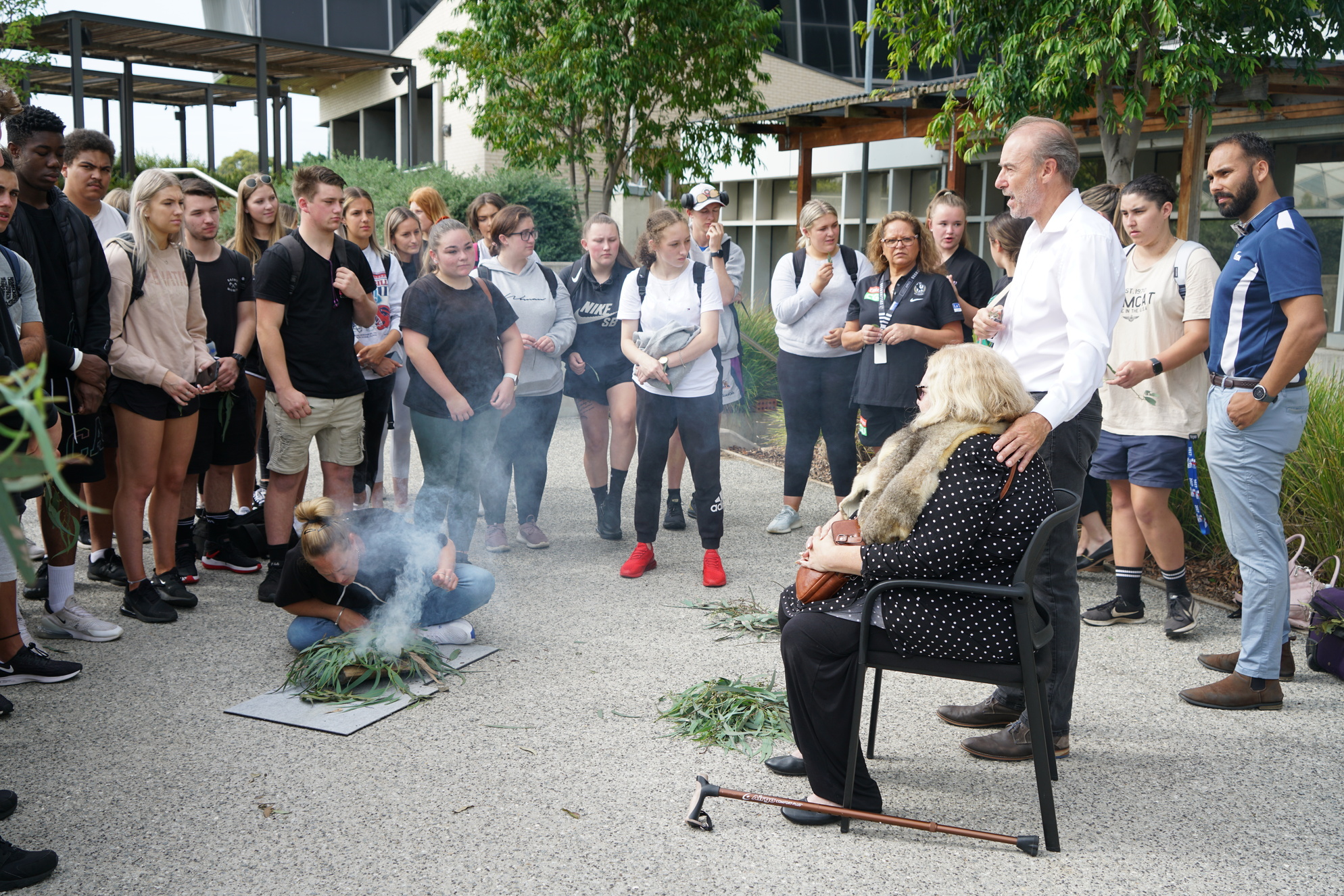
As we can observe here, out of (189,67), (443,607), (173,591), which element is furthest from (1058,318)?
(189,67)

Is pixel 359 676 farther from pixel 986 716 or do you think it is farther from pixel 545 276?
pixel 545 276

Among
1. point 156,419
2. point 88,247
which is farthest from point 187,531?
point 88,247

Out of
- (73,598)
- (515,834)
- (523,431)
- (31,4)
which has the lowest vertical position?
(515,834)

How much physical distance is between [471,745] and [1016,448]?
210 centimetres

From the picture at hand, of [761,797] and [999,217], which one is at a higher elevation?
[999,217]

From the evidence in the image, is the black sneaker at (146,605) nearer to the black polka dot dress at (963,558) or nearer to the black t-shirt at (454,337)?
the black t-shirt at (454,337)

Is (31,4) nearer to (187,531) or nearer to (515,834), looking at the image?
(187,531)

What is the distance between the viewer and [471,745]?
3633 millimetres

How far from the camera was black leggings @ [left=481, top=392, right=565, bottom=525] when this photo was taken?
635cm

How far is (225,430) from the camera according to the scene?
18.2 ft

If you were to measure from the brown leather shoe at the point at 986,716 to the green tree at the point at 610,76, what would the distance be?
11.8 m

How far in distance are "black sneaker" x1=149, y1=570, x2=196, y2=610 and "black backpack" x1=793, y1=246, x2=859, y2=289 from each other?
154 inches

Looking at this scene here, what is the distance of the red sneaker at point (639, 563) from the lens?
5.71 meters

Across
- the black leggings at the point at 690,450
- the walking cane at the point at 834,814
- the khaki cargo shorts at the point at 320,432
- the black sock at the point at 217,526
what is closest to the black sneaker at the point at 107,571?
the black sock at the point at 217,526
